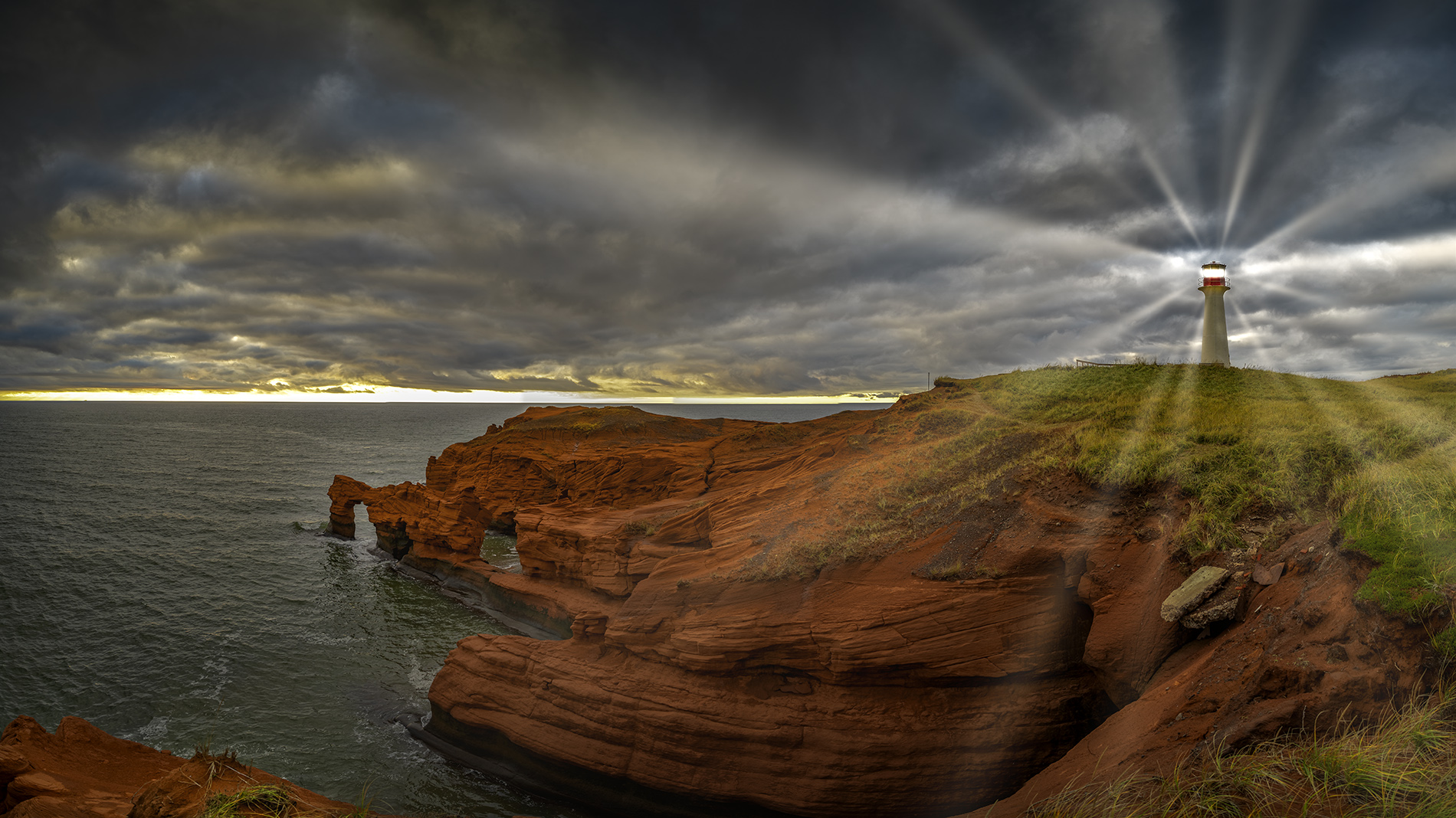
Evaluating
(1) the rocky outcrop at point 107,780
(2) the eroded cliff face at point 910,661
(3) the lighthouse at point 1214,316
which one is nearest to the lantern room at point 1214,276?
(3) the lighthouse at point 1214,316

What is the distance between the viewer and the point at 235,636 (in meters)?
23.1

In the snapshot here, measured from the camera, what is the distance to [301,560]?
112 ft

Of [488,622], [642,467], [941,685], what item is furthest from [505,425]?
[941,685]

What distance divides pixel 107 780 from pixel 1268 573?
18.6m

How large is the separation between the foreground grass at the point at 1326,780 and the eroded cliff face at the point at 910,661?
0.58 meters

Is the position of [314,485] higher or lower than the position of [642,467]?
lower

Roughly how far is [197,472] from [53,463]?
67.1ft

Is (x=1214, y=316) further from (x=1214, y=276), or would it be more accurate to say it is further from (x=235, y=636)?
(x=235, y=636)

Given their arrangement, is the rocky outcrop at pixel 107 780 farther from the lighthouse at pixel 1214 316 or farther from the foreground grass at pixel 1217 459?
the lighthouse at pixel 1214 316

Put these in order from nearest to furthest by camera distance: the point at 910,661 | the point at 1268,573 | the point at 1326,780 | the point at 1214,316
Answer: the point at 1326,780 < the point at 1268,573 < the point at 910,661 < the point at 1214,316

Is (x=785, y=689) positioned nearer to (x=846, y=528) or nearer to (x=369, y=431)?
→ (x=846, y=528)

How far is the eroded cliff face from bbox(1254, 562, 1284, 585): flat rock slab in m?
0.15

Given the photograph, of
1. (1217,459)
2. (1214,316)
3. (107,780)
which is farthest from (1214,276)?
(107,780)

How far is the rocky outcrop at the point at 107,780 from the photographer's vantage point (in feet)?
23.2
